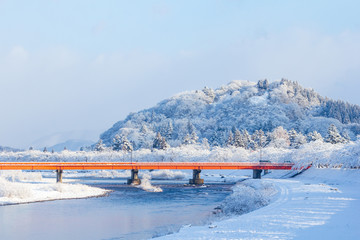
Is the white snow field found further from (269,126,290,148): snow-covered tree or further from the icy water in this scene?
(269,126,290,148): snow-covered tree

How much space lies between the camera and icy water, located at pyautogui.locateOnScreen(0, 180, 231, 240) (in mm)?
34812

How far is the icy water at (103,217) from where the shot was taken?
3481 centimetres

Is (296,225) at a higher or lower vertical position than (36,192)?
higher

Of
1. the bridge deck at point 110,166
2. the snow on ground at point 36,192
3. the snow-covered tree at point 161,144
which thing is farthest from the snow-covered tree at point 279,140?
the snow on ground at point 36,192

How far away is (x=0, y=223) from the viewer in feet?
130

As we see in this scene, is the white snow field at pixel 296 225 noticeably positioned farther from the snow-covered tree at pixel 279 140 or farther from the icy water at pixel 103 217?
the snow-covered tree at pixel 279 140

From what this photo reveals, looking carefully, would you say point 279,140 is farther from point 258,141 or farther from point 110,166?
point 110,166

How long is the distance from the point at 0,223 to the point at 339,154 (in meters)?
57.1

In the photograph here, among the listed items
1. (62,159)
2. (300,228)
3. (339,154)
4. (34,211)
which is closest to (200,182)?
(339,154)

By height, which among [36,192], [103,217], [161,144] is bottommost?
[103,217]

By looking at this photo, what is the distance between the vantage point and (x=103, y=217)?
43562 mm

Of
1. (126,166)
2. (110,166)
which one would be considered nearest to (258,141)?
(126,166)

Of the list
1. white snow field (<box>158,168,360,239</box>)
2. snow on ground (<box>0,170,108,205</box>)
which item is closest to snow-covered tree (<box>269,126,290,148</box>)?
snow on ground (<box>0,170,108,205</box>)

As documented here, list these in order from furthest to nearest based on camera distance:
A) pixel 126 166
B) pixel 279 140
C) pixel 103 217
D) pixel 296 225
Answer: pixel 279 140
pixel 126 166
pixel 103 217
pixel 296 225
